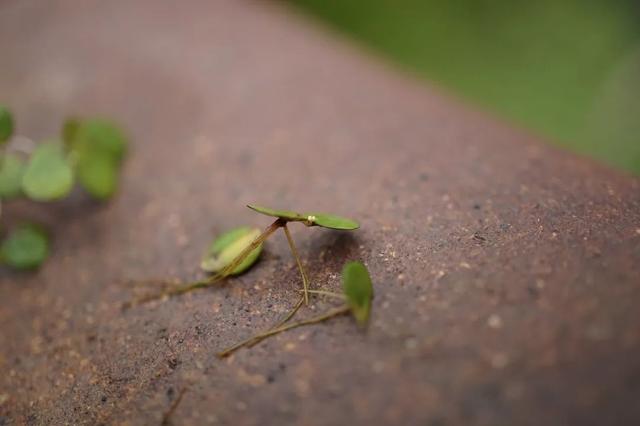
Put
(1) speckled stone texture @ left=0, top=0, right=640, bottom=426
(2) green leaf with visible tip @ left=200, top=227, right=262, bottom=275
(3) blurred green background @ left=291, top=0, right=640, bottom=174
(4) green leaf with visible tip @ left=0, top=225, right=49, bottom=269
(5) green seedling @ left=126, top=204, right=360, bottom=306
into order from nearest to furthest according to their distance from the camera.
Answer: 1. (1) speckled stone texture @ left=0, top=0, right=640, bottom=426
2. (5) green seedling @ left=126, top=204, right=360, bottom=306
3. (2) green leaf with visible tip @ left=200, top=227, right=262, bottom=275
4. (4) green leaf with visible tip @ left=0, top=225, right=49, bottom=269
5. (3) blurred green background @ left=291, top=0, right=640, bottom=174

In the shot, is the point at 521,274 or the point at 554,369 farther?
the point at 521,274

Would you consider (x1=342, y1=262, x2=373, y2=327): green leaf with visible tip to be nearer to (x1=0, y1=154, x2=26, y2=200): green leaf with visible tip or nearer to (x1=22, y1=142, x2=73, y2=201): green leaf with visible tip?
(x1=22, y1=142, x2=73, y2=201): green leaf with visible tip

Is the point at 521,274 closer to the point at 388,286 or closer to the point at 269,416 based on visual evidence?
the point at 388,286

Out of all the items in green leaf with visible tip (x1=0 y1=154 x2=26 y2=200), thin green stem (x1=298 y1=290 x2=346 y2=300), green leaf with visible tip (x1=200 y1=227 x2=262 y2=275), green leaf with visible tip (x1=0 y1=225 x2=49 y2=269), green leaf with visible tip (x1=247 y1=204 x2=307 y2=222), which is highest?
green leaf with visible tip (x1=247 y1=204 x2=307 y2=222)

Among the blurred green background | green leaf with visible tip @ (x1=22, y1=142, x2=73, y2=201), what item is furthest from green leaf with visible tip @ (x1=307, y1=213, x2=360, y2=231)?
the blurred green background

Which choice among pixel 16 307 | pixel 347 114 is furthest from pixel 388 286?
pixel 16 307

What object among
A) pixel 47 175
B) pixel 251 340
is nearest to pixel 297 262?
pixel 251 340

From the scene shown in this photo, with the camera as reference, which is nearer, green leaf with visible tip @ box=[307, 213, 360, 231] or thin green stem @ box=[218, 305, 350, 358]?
thin green stem @ box=[218, 305, 350, 358]
